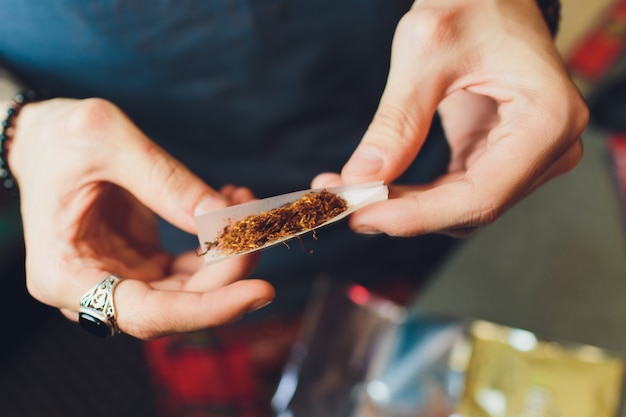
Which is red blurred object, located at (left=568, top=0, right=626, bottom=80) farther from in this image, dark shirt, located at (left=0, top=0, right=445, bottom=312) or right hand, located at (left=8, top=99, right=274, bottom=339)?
right hand, located at (left=8, top=99, right=274, bottom=339)

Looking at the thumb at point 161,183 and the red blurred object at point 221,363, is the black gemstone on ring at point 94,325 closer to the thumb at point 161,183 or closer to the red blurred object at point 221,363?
the thumb at point 161,183

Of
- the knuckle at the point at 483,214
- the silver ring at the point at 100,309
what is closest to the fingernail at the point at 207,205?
the silver ring at the point at 100,309

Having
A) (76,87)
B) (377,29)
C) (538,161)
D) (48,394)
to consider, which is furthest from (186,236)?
(48,394)

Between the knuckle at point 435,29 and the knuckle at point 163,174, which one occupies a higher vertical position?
the knuckle at point 435,29

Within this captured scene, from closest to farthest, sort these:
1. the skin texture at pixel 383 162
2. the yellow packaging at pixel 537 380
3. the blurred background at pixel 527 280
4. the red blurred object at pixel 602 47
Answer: the skin texture at pixel 383 162 → the yellow packaging at pixel 537 380 → the blurred background at pixel 527 280 → the red blurred object at pixel 602 47

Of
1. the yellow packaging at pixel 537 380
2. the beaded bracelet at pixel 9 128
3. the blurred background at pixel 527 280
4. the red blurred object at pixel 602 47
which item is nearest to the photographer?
the beaded bracelet at pixel 9 128

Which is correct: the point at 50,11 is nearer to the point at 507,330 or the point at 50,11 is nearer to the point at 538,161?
the point at 538,161
